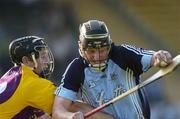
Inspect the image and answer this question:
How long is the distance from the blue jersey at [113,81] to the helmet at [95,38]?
71 millimetres

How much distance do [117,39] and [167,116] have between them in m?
1.95

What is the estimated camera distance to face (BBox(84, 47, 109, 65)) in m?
4.56

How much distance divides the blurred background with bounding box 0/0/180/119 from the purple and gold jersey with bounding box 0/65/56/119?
452 centimetres

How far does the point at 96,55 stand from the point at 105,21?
610cm

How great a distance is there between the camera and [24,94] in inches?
185

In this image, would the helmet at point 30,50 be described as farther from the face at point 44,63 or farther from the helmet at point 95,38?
the helmet at point 95,38

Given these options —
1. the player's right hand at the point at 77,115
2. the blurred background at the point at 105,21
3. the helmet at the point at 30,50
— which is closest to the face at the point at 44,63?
the helmet at the point at 30,50

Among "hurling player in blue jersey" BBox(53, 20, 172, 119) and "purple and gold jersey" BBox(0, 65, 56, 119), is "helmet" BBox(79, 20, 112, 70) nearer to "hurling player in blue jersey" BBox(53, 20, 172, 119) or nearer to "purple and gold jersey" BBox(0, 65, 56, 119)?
"hurling player in blue jersey" BBox(53, 20, 172, 119)

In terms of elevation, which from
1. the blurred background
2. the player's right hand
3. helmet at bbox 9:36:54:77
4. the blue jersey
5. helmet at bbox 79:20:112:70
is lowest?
the blurred background

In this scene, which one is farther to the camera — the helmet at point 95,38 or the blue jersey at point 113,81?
the blue jersey at point 113,81

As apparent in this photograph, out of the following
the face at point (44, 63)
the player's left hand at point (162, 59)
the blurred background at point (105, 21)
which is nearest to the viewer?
the player's left hand at point (162, 59)

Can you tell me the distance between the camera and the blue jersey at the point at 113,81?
4.64 meters

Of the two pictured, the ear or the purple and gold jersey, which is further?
the ear

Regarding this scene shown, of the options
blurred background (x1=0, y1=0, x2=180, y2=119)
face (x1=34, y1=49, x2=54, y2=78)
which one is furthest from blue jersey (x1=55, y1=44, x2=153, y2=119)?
blurred background (x1=0, y1=0, x2=180, y2=119)
